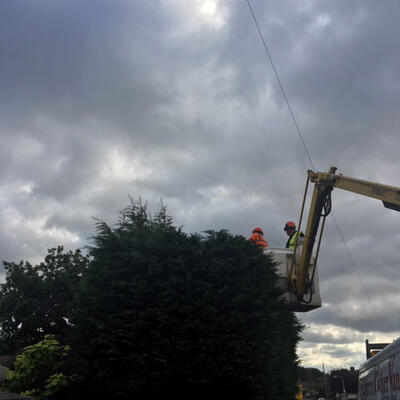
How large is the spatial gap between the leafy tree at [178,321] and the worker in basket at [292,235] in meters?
3.97

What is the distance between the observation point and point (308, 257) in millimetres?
15680

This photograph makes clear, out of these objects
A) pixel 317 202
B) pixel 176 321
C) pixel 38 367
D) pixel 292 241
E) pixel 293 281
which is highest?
pixel 317 202

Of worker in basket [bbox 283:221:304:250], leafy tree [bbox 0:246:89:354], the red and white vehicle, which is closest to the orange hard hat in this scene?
worker in basket [bbox 283:221:304:250]

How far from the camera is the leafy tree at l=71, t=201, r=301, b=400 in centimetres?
1077

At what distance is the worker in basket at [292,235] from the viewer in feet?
53.1

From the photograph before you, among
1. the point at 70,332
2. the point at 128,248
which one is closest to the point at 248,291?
the point at 128,248

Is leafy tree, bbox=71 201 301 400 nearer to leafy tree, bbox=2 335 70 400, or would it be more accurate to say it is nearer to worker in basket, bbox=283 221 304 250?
leafy tree, bbox=2 335 70 400

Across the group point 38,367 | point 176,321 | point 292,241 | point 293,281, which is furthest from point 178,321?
point 292,241

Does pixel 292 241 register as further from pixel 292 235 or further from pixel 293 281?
pixel 293 281

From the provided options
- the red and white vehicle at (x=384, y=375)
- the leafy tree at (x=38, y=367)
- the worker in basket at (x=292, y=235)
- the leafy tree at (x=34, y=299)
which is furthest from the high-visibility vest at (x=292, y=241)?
the leafy tree at (x=34, y=299)

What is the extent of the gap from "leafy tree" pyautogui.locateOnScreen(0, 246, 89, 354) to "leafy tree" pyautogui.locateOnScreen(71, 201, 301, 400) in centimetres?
2191

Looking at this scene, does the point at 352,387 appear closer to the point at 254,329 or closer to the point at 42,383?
the point at 254,329

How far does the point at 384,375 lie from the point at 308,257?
7.93 meters

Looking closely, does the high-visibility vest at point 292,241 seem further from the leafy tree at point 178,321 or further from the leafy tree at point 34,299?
the leafy tree at point 34,299
